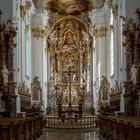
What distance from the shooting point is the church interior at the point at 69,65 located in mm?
18094

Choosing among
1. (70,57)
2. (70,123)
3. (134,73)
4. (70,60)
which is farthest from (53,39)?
(134,73)

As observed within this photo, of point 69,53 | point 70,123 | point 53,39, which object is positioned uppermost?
point 53,39

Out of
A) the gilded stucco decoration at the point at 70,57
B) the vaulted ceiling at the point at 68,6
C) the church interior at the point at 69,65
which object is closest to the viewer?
the church interior at the point at 69,65

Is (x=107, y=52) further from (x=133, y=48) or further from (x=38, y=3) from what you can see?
(x=133, y=48)

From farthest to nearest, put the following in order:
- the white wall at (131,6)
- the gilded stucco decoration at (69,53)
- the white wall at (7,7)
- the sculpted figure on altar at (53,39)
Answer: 1. the sculpted figure on altar at (53,39)
2. the gilded stucco decoration at (69,53)
3. the white wall at (7,7)
4. the white wall at (131,6)

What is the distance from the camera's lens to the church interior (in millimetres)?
18094

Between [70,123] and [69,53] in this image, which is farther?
[69,53]

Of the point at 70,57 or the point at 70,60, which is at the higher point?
the point at 70,57

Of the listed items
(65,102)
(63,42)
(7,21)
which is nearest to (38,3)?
(63,42)

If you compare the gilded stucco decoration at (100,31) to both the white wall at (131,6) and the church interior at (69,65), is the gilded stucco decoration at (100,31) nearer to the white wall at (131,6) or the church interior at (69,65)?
the church interior at (69,65)

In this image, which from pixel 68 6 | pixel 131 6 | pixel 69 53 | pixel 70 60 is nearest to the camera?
pixel 131 6

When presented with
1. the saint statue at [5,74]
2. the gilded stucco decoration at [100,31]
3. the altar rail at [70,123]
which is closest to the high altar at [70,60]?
the gilded stucco decoration at [100,31]

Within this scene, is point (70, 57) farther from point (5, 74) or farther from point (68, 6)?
point (5, 74)

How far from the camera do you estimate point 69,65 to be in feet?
131
